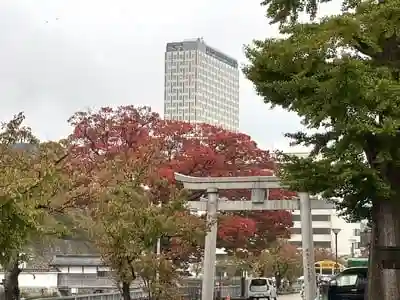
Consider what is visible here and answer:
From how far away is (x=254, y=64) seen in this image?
39.0ft

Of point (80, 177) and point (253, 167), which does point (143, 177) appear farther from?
point (253, 167)

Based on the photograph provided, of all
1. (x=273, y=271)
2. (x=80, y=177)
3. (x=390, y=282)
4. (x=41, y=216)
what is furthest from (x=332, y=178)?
(x=273, y=271)

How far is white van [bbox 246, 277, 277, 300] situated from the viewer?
3556 cm

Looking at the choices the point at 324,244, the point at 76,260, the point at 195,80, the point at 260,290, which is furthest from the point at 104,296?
the point at 324,244

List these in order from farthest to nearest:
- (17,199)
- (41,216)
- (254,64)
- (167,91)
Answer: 1. (167,91)
2. (254,64)
3. (41,216)
4. (17,199)

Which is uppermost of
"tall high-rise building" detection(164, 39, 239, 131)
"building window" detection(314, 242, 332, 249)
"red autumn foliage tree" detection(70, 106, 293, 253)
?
"tall high-rise building" detection(164, 39, 239, 131)

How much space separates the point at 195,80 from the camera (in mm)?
43719

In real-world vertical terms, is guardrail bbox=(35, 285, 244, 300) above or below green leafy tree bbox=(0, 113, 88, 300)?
below

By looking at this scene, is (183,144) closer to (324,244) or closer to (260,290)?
(260,290)

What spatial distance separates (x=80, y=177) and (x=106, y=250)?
7.06ft

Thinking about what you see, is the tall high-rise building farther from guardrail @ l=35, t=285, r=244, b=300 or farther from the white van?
the white van

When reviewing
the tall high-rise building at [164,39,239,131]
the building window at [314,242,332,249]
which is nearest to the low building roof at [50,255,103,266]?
the tall high-rise building at [164,39,239,131]

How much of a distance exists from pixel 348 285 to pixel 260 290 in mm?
15105

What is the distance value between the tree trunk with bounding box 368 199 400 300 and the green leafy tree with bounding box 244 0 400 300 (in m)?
0.02
